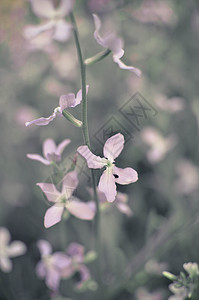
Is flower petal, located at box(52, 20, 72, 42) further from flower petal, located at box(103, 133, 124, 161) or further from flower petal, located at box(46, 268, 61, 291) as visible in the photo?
flower petal, located at box(46, 268, 61, 291)

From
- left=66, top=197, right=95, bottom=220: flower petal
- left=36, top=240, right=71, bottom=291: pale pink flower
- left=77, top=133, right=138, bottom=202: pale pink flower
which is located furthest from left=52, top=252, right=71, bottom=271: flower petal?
left=77, top=133, right=138, bottom=202: pale pink flower

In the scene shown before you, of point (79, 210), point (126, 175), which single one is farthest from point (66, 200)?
point (126, 175)

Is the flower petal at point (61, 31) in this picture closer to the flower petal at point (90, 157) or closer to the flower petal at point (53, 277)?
the flower petal at point (90, 157)

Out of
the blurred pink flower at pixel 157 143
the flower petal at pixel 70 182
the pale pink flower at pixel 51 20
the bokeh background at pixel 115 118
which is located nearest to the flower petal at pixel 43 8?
the pale pink flower at pixel 51 20

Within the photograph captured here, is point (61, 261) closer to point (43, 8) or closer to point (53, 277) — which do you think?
point (53, 277)

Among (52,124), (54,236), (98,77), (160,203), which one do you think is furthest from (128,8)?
(54,236)

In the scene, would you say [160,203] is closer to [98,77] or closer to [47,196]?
[98,77]

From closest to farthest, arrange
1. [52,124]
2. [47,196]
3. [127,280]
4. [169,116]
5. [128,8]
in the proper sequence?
1. [47,196]
2. [127,280]
3. [128,8]
4. [169,116]
5. [52,124]
